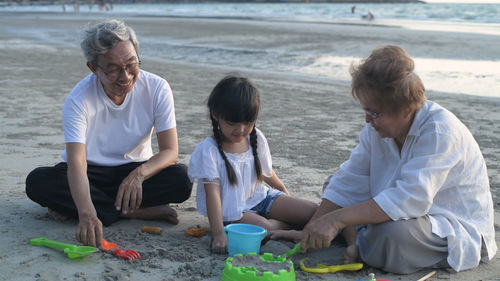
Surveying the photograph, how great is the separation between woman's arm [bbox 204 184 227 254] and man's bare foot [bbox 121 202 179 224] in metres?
0.49

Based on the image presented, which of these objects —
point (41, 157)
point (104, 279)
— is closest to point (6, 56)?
point (41, 157)

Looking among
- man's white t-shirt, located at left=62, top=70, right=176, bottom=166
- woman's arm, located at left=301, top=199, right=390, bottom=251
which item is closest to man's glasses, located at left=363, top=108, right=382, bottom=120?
woman's arm, located at left=301, top=199, right=390, bottom=251

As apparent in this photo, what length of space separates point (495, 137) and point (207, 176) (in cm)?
386

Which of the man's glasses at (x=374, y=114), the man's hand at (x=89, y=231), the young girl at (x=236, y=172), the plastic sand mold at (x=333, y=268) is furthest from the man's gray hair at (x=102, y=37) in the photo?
the plastic sand mold at (x=333, y=268)

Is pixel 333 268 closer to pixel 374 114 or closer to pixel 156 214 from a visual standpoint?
pixel 374 114

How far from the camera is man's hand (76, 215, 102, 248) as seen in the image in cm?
278

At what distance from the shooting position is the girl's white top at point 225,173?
3100 mm

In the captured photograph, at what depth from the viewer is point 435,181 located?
2568mm

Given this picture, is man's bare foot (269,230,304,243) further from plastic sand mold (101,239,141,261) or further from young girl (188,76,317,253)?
plastic sand mold (101,239,141,261)

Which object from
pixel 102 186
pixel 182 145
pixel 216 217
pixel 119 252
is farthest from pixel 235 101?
pixel 182 145

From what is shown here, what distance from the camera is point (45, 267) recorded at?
271cm

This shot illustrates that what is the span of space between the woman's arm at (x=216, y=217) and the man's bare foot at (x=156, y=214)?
49 centimetres

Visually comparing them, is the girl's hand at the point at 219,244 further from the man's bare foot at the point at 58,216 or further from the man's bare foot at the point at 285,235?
the man's bare foot at the point at 58,216

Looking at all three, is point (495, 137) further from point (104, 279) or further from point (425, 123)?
point (104, 279)
